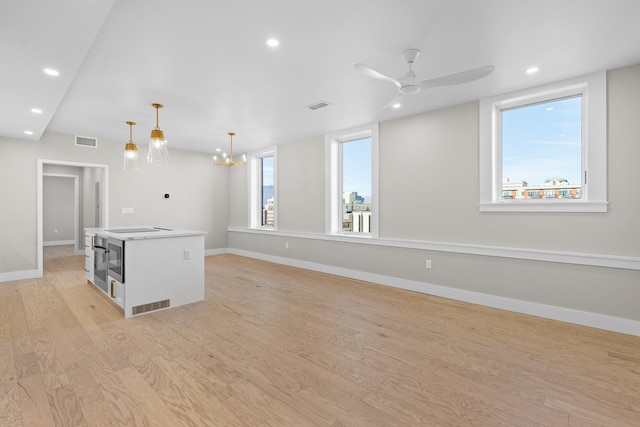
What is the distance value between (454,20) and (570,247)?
2.77 meters

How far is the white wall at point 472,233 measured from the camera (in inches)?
121

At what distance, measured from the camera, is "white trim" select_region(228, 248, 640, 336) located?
10.2ft

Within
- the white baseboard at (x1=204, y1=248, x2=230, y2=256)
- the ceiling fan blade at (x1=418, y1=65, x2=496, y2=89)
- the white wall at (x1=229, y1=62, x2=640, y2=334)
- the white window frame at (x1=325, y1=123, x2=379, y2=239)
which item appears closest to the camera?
the ceiling fan blade at (x1=418, y1=65, x2=496, y2=89)

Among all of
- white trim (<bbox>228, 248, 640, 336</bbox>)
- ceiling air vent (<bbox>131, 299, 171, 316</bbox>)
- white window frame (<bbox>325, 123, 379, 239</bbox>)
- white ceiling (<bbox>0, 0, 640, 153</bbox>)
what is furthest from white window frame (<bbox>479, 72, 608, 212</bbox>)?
ceiling air vent (<bbox>131, 299, 171, 316</bbox>)

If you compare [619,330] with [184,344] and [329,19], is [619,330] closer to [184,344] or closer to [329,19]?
[329,19]

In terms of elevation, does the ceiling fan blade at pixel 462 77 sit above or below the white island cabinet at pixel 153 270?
above

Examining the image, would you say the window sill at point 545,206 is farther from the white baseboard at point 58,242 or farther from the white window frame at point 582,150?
the white baseboard at point 58,242

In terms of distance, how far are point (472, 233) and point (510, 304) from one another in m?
0.97

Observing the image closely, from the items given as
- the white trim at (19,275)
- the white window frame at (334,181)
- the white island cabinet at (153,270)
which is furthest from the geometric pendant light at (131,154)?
the white window frame at (334,181)

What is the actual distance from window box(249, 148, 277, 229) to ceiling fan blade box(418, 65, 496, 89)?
17.1 ft

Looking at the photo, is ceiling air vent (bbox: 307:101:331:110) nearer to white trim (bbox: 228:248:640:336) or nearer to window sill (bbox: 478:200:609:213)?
window sill (bbox: 478:200:609:213)

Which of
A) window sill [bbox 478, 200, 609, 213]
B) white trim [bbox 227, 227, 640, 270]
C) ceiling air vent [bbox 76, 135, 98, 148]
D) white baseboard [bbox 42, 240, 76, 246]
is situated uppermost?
ceiling air vent [bbox 76, 135, 98, 148]

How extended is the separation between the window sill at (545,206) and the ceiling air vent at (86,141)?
7.00 meters

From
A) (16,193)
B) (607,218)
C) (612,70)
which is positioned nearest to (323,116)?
(612,70)
